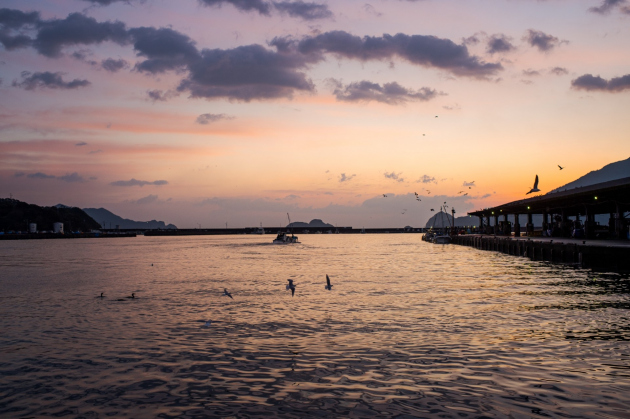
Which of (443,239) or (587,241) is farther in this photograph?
(443,239)

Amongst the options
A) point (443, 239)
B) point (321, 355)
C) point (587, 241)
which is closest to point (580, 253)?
point (587, 241)

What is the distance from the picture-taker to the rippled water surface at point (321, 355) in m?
10.5

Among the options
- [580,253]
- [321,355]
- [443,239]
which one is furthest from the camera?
[443,239]

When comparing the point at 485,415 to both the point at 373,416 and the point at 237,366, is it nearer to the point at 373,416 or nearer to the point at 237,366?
the point at 373,416

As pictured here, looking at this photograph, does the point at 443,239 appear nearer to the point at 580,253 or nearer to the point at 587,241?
the point at 587,241

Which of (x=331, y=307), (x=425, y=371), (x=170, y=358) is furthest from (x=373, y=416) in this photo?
(x=331, y=307)

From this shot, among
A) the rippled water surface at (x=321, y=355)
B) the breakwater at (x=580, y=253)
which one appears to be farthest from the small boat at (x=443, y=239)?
the rippled water surface at (x=321, y=355)

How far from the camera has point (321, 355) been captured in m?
14.5

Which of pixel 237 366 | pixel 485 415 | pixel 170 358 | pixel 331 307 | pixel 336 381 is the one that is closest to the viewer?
pixel 485 415

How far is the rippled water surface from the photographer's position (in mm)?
10500

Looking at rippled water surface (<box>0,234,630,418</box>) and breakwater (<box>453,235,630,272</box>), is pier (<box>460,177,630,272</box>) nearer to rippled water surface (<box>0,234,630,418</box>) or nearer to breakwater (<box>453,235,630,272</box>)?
breakwater (<box>453,235,630,272</box>)

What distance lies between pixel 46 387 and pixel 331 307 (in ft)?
45.6

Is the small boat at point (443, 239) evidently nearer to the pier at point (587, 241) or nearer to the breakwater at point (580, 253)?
the pier at point (587, 241)

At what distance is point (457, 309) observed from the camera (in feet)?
74.9
